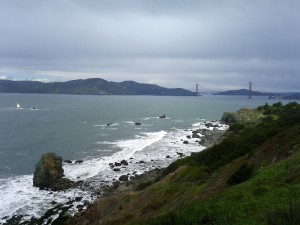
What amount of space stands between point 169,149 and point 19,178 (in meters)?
33.0

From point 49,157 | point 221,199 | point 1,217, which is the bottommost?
point 1,217

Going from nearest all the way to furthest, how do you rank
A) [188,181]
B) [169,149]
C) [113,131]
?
[188,181]
[169,149]
[113,131]

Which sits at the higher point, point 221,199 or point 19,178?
point 221,199

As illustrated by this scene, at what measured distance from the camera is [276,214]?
1234 cm

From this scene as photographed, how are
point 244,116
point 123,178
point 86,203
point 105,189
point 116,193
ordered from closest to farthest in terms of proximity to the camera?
point 86,203
point 116,193
point 105,189
point 123,178
point 244,116

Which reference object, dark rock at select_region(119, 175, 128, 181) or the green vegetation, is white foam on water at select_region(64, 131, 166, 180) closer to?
dark rock at select_region(119, 175, 128, 181)

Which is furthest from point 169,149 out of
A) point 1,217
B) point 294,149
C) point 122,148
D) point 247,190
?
point 247,190

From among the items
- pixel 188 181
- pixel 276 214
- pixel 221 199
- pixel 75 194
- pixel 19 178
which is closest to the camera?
pixel 276 214

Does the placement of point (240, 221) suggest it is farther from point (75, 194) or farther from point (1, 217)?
point (75, 194)

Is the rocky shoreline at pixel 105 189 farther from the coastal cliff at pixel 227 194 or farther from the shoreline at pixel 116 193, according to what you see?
the coastal cliff at pixel 227 194

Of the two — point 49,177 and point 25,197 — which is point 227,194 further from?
point 49,177

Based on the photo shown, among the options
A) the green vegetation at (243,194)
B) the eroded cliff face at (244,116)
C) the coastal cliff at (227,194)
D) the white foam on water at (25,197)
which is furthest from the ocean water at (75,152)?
the eroded cliff face at (244,116)

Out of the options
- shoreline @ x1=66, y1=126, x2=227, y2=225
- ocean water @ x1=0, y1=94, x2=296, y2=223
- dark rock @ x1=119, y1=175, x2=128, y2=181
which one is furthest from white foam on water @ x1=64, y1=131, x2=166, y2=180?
shoreline @ x1=66, y1=126, x2=227, y2=225

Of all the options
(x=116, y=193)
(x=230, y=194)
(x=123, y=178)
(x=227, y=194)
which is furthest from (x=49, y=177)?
(x=230, y=194)
